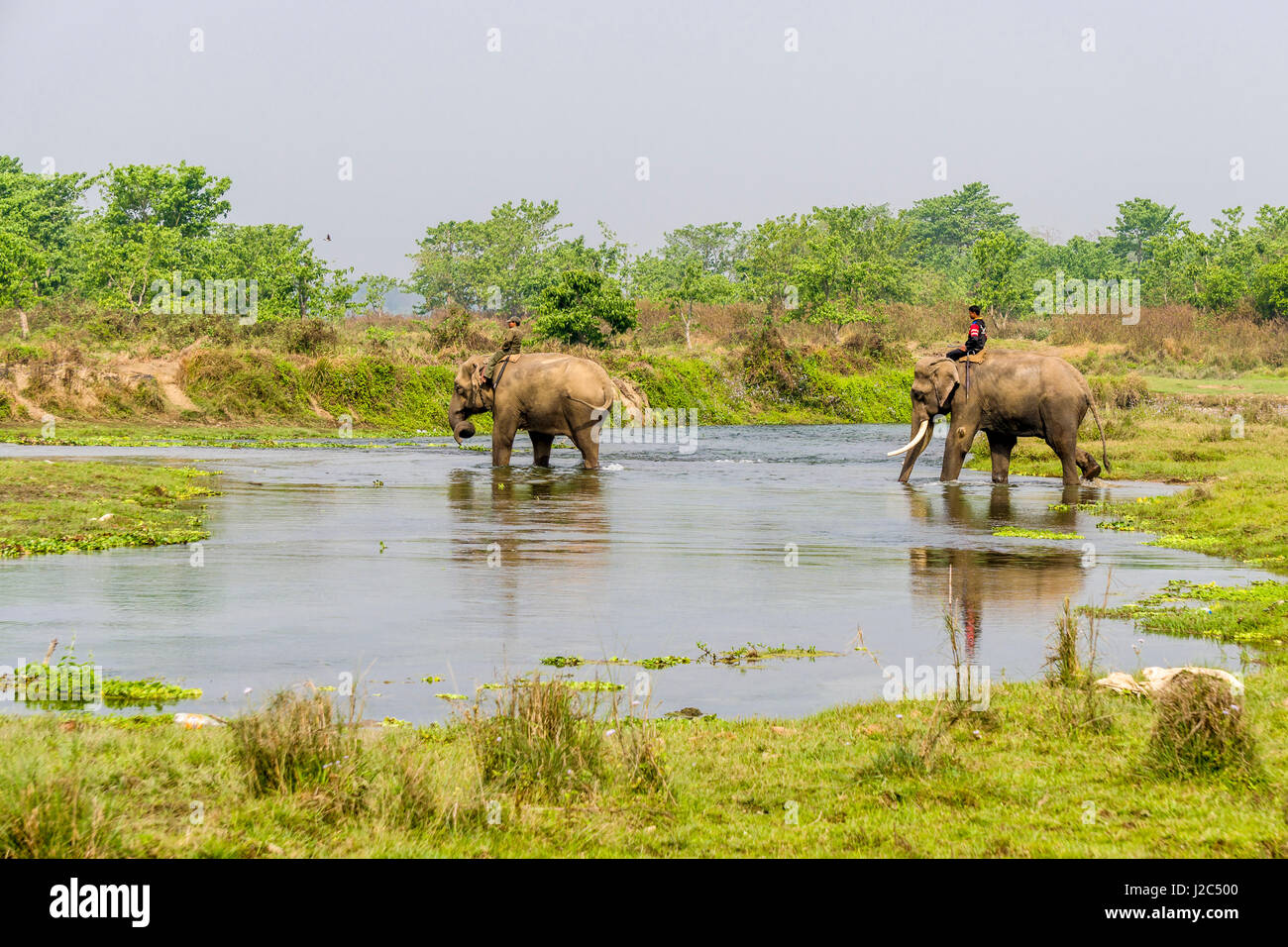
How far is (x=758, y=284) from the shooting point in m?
72.8

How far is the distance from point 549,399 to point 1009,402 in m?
10.0

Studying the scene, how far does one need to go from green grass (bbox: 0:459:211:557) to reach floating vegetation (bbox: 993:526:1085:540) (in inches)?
442

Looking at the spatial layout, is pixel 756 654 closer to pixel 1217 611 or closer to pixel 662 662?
pixel 662 662

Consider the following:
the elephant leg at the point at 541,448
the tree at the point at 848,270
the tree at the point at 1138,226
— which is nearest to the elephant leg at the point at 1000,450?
the elephant leg at the point at 541,448

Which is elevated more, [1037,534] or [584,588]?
[1037,534]

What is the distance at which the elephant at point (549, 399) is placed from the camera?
100 ft

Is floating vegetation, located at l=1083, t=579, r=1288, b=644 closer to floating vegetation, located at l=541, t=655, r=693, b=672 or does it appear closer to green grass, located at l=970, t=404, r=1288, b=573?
green grass, located at l=970, t=404, r=1288, b=573

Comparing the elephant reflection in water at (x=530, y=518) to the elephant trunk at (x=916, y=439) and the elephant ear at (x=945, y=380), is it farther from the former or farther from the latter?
the elephant ear at (x=945, y=380)

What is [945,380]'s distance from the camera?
90.2 feet

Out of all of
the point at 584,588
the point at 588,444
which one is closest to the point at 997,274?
the point at 588,444

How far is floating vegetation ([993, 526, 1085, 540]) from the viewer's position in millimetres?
19078

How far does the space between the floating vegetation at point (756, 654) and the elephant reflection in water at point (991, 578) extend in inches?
50.4
